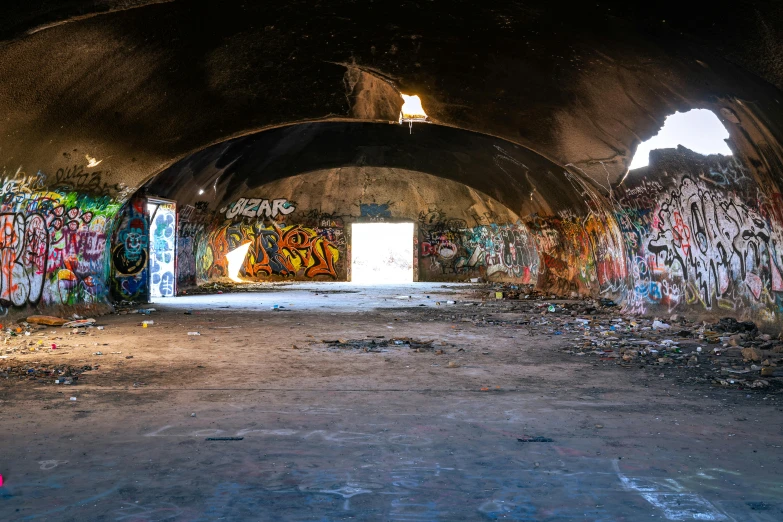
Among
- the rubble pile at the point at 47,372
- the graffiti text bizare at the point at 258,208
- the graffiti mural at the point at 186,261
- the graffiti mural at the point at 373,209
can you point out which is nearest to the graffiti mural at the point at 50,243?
the rubble pile at the point at 47,372

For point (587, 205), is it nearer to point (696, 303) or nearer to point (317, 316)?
point (696, 303)

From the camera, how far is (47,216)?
440 inches

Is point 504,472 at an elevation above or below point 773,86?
below

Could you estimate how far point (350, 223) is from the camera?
28.2 meters

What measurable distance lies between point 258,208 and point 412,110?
52.5 ft

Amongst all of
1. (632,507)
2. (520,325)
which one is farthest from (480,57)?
(632,507)

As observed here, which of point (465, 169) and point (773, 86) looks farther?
point (465, 169)

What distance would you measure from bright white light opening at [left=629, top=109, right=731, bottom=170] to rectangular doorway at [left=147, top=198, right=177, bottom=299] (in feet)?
44.0

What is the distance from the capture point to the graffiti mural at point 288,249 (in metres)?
26.8

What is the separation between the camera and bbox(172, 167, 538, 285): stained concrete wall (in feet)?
84.9

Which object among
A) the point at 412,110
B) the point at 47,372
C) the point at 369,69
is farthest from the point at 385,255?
the point at 47,372

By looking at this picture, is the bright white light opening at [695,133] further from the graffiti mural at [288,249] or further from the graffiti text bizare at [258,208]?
the graffiti mural at [288,249]

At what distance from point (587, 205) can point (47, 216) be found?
34.1ft

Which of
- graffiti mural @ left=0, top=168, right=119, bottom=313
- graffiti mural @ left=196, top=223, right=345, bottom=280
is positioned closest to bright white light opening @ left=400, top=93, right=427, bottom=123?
graffiti mural @ left=0, top=168, right=119, bottom=313
